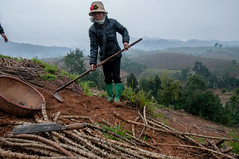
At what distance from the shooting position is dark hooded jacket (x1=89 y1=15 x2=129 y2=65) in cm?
305

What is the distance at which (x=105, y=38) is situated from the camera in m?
3.07

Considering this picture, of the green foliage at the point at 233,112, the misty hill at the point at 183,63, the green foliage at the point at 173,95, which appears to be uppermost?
the misty hill at the point at 183,63

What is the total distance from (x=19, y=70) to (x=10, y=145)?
3312 mm

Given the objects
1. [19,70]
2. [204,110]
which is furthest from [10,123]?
[204,110]

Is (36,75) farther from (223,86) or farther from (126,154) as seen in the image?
(223,86)

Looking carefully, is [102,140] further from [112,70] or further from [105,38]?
[105,38]

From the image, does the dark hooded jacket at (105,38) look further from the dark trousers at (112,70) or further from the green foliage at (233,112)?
the green foliage at (233,112)

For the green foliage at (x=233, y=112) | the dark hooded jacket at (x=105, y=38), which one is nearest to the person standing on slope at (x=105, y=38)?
the dark hooded jacket at (x=105, y=38)

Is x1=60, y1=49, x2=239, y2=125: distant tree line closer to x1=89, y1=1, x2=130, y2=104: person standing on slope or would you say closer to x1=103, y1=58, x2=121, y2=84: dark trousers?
x1=103, y1=58, x2=121, y2=84: dark trousers

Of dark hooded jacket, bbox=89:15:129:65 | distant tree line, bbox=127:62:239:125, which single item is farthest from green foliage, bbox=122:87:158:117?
distant tree line, bbox=127:62:239:125

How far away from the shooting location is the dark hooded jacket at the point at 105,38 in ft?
10.0

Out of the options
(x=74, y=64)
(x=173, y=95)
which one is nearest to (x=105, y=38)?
(x=173, y=95)

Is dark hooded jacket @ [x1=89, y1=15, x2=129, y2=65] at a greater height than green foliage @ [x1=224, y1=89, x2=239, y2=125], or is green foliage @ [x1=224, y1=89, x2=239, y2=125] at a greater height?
dark hooded jacket @ [x1=89, y1=15, x2=129, y2=65]

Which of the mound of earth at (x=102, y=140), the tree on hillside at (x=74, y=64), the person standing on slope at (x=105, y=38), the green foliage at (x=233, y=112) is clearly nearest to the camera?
the mound of earth at (x=102, y=140)
